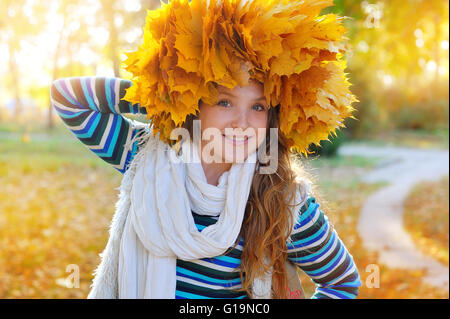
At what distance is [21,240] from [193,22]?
5427 millimetres

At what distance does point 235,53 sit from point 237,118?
0.88 feet

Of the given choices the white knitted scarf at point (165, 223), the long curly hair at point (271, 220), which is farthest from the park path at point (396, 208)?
the white knitted scarf at point (165, 223)

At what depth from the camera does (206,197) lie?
1742 millimetres

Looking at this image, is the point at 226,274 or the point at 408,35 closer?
the point at 226,274

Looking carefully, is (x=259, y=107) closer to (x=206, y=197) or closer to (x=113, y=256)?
(x=206, y=197)

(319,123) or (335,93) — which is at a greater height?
(335,93)

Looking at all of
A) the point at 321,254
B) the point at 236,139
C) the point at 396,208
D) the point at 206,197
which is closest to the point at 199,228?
the point at 206,197

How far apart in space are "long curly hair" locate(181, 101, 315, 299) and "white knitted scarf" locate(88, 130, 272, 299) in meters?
0.06

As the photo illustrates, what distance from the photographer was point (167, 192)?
1.67m

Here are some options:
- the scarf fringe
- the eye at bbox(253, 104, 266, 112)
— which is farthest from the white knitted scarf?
the eye at bbox(253, 104, 266, 112)
